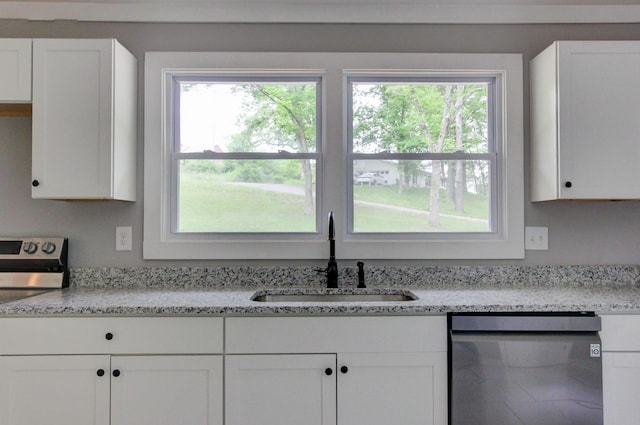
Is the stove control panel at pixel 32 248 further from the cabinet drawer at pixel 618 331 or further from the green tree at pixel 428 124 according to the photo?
the cabinet drawer at pixel 618 331

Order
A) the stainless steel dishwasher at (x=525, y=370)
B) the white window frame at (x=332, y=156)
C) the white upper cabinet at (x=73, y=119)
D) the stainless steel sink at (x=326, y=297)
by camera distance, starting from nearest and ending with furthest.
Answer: the stainless steel dishwasher at (x=525, y=370) < the white upper cabinet at (x=73, y=119) < the stainless steel sink at (x=326, y=297) < the white window frame at (x=332, y=156)

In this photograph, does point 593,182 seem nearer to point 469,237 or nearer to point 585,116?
point 585,116

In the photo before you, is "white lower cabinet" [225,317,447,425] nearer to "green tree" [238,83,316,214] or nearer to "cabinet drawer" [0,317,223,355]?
"cabinet drawer" [0,317,223,355]

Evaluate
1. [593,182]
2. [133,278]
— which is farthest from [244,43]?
[593,182]

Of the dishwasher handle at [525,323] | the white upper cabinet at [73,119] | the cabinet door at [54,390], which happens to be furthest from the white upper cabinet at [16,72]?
the dishwasher handle at [525,323]

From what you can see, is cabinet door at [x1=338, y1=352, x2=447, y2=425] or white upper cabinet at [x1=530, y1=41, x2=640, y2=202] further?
white upper cabinet at [x1=530, y1=41, x2=640, y2=202]

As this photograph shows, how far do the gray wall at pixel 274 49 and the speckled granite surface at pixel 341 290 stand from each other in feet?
0.22

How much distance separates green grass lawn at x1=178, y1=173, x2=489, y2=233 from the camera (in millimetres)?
2307

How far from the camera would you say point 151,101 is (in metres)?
2.22

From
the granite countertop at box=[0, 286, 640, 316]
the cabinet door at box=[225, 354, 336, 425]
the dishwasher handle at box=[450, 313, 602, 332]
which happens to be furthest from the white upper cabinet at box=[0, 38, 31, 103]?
the dishwasher handle at box=[450, 313, 602, 332]

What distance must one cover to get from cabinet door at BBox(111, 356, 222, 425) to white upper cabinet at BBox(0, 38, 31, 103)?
1335 millimetres

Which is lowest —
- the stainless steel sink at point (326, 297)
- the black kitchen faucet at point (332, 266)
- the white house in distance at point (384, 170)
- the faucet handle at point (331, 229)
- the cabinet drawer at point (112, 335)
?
the cabinet drawer at point (112, 335)

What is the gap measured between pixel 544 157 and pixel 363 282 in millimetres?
1126

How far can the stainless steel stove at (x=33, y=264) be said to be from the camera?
82.9 inches
